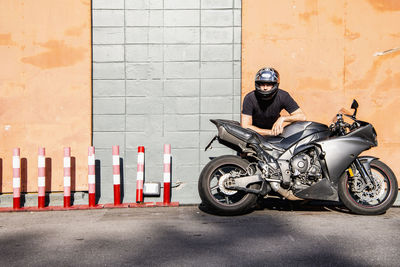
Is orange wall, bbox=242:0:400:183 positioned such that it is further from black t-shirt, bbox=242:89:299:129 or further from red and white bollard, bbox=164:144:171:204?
red and white bollard, bbox=164:144:171:204

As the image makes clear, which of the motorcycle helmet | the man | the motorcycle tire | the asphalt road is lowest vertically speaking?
the asphalt road

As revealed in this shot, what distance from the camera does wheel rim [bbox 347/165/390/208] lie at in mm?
5413

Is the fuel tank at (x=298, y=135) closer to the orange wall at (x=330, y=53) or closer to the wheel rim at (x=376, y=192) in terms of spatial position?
the wheel rim at (x=376, y=192)

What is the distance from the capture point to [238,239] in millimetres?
4258

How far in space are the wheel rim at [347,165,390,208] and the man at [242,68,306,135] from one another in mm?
1088

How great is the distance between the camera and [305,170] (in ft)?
17.5

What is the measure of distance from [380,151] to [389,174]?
65.9 inches

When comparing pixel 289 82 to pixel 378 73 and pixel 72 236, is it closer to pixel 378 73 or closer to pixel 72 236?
pixel 378 73

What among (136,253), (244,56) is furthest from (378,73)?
(136,253)

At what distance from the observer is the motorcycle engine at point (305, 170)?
17.5 feet

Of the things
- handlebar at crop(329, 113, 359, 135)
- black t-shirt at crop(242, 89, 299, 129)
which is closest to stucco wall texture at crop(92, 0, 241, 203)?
black t-shirt at crop(242, 89, 299, 129)

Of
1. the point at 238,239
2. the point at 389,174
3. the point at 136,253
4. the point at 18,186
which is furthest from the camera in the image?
the point at 18,186

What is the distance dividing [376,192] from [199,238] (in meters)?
2.47

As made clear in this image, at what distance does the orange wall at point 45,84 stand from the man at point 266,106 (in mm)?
2651
